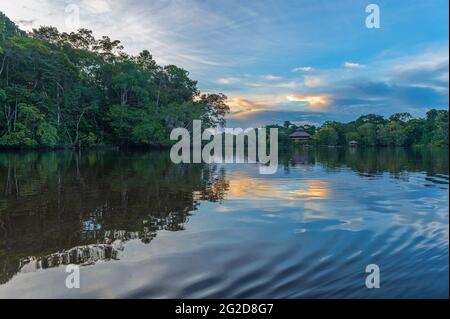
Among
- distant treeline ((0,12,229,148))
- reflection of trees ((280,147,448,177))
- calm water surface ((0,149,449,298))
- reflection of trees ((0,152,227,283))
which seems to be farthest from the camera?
distant treeline ((0,12,229,148))

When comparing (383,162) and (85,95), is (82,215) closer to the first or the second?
(383,162)

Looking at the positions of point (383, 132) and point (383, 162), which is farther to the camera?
point (383, 132)

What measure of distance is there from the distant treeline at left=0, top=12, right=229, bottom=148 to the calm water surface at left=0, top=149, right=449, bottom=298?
1218 inches

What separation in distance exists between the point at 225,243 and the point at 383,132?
79.3 m

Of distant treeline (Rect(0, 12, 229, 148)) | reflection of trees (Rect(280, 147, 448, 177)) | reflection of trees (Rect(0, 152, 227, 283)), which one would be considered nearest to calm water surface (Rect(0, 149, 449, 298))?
reflection of trees (Rect(0, 152, 227, 283))

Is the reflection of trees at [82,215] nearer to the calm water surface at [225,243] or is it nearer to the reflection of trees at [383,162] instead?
the calm water surface at [225,243]

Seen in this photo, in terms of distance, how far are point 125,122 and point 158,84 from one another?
41.4 ft

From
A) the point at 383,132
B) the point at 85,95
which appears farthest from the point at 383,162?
the point at 383,132

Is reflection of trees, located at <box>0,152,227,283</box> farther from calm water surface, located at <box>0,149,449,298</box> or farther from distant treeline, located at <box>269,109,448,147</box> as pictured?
distant treeline, located at <box>269,109,448,147</box>

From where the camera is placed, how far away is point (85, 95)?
1829 inches

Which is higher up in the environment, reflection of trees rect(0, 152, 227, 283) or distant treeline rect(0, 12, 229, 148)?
distant treeline rect(0, 12, 229, 148)

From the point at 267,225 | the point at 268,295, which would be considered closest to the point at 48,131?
the point at 267,225

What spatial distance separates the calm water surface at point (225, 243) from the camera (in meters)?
3.84

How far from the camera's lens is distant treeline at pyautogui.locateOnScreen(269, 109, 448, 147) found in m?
72.8
